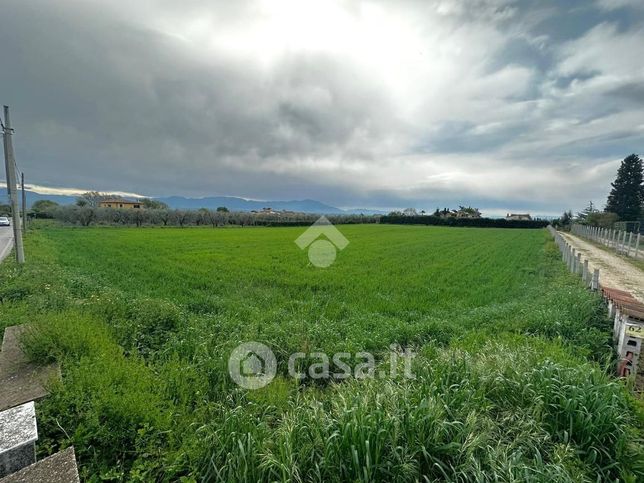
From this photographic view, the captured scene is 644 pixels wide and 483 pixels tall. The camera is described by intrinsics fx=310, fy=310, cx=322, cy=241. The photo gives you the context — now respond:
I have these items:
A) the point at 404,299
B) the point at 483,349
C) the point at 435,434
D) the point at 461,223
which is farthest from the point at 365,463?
the point at 461,223

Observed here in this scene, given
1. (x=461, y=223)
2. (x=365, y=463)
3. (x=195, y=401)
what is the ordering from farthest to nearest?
(x=461, y=223) → (x=195, y=401) → (x=365, y=463)

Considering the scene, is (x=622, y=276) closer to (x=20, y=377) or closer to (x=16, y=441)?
(x=16, y=441)

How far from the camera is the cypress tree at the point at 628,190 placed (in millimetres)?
49844

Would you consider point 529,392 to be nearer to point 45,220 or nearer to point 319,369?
point 319,369

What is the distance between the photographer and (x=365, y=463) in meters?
2.09

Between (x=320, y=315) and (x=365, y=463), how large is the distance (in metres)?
4.50

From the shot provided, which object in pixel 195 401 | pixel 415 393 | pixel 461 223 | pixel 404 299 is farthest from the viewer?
pixel 461 223

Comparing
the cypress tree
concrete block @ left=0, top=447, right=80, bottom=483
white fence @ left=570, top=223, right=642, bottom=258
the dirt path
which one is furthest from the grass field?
the cypress tree
